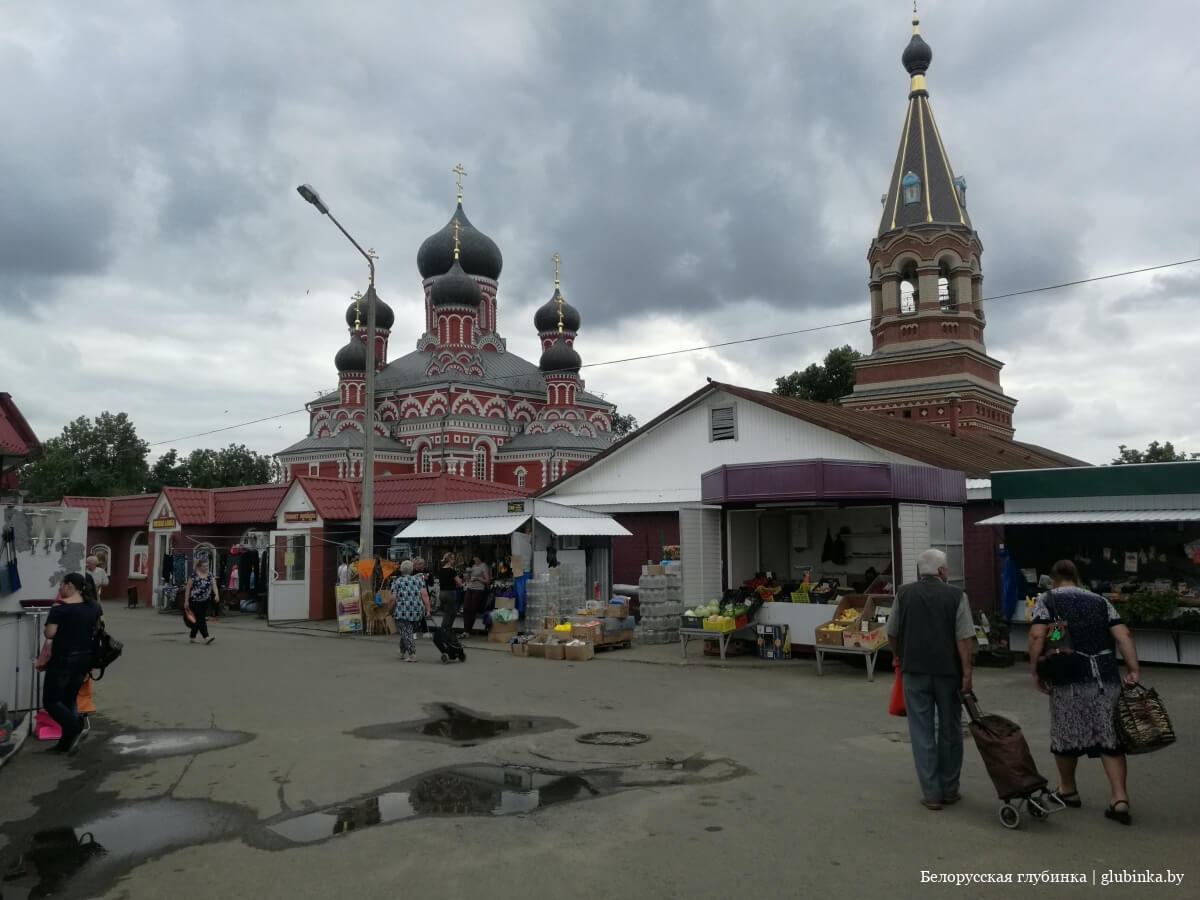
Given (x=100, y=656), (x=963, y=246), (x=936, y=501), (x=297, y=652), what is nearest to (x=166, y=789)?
(x=100, y=656)

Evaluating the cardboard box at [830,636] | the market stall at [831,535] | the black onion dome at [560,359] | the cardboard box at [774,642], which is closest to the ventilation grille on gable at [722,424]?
the market stall at [831,535]

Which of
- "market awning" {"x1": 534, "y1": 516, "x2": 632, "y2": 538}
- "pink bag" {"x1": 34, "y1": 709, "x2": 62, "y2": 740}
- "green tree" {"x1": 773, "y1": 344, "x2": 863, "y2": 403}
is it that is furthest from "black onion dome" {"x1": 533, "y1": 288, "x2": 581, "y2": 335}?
"pink bag" {"x1": 34, "y1": 709, "x2": 62, "y2": 740}

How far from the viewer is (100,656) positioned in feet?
30.2

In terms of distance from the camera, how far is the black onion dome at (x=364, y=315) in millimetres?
56438

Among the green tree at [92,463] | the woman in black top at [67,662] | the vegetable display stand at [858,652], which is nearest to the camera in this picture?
the woman in black top at [67,662]

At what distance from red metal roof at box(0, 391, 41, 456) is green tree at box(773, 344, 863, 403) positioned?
152ft

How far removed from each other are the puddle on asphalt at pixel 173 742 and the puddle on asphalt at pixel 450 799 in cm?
270

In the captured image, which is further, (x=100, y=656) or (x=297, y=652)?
(x=297, y=652)

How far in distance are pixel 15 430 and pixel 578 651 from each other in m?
8.82

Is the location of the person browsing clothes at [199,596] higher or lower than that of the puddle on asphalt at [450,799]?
higher

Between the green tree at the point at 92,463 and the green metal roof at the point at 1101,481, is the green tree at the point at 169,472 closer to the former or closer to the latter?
the green tree at the point at 92,463

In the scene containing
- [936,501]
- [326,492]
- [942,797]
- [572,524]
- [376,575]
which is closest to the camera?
[942,797]

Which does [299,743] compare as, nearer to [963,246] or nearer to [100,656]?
[100,656]

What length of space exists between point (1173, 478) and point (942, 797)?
370 inches
